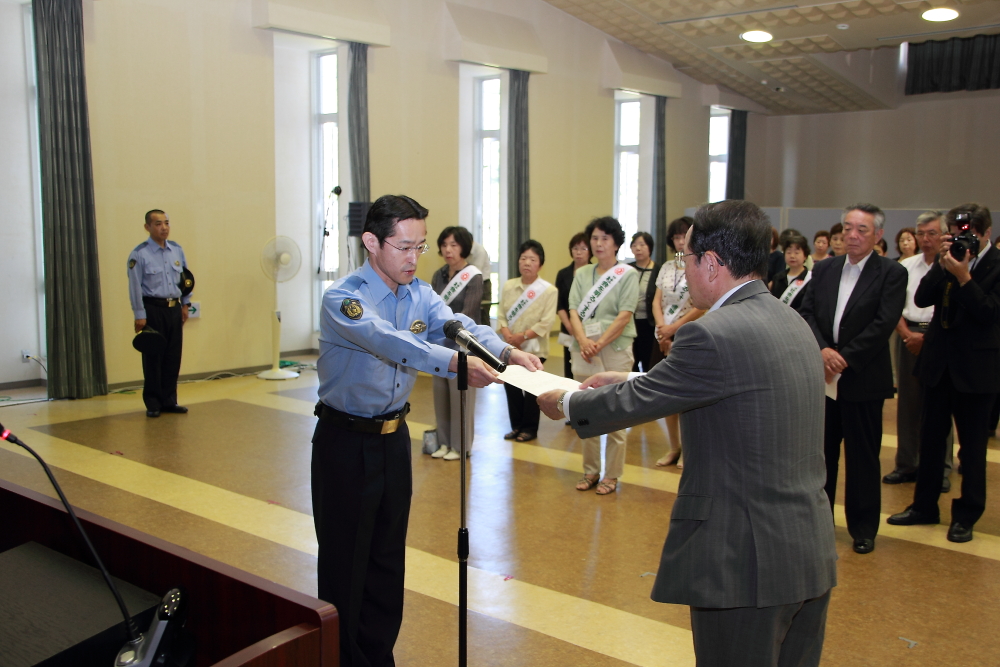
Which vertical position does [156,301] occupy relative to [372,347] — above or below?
below

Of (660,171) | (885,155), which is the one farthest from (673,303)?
(885,155)

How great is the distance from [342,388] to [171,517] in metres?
2.37

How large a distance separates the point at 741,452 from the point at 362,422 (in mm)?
1137

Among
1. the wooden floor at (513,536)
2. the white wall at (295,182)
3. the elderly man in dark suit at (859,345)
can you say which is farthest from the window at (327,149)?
the elderly man in dark suit at (859,345)

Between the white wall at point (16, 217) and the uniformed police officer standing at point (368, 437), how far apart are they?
243 inches

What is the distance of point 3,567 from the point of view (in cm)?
176

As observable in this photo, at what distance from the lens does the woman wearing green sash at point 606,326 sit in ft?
15.9

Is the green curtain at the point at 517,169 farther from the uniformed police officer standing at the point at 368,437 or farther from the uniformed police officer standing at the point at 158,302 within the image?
the uniformed police officer standing at the point at 368,437

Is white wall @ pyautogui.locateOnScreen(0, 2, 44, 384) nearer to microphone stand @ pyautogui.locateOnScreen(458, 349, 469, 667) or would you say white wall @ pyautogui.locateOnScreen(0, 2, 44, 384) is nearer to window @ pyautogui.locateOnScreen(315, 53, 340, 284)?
window @ pyautogui.locateOnScreen(315, 53, 340, 284)

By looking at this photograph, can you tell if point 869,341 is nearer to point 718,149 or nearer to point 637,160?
point 637,160

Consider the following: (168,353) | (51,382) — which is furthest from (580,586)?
(51,382)

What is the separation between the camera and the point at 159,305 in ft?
22.0

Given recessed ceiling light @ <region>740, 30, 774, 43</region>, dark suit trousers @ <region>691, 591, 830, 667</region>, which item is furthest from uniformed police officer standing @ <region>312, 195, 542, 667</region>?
recessed ceiling light @ <region>740, 30, 774, 43</region>

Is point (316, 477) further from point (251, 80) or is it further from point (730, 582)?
point (251, 80)
